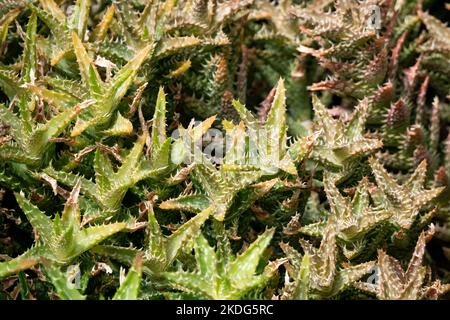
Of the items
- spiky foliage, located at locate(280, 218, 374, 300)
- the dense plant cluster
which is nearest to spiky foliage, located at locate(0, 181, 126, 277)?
the dense plant cluster

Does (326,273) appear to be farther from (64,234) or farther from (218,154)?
(64,234)

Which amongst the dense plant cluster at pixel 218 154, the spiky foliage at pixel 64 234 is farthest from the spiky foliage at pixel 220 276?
the spiky foliage at pixel 64 234

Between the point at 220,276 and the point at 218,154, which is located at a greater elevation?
the point at 218,154

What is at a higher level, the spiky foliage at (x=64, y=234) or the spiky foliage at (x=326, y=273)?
the spiky foliage at (x=64, y=234)

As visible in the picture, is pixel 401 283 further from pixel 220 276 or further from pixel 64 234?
pixel 64 234

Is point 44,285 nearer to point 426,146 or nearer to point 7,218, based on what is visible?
point 7,218

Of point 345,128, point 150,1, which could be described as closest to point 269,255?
point 345,128

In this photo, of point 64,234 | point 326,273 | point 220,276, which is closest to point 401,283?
point 326,273

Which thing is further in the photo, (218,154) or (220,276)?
(218,154)

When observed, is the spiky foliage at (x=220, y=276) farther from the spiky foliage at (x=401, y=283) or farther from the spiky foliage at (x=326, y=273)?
the spiky foliage at (x=401, y=283)
